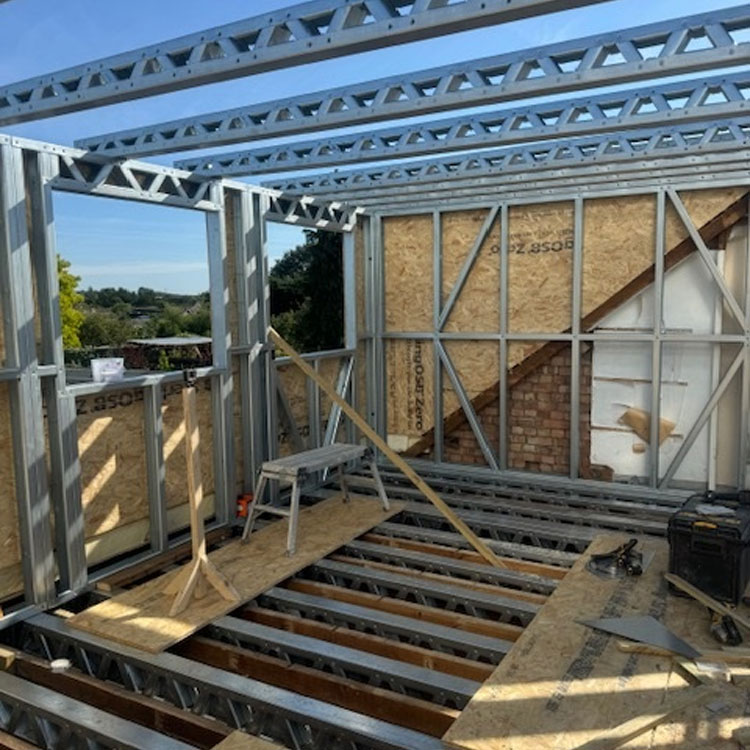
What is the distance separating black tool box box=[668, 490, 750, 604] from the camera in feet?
12.3

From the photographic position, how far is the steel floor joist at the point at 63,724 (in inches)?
110

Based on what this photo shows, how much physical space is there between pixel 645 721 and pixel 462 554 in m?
2.19

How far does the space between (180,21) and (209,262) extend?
2.57 meters

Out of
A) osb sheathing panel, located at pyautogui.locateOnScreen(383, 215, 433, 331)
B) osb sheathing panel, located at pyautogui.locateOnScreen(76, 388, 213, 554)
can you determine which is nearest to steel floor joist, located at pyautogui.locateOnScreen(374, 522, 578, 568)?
osb sheathing panel, located at pyautogui.locateOnScreen(76, 388, 213, 554)

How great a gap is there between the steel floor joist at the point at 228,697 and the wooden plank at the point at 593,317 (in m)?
4.70

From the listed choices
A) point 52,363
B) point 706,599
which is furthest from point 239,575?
point 706,599

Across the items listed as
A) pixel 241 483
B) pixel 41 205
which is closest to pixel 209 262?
pixel 41 205

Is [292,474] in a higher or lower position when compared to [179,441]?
lower

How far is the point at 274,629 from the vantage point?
369 centimetres

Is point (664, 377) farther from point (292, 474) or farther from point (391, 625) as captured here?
point (391, 625)

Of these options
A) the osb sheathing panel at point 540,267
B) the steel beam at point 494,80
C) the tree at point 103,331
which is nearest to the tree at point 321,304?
the osb sheathing panel at point 540,267

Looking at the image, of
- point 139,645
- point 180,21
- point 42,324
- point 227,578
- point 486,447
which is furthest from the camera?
point 486,447

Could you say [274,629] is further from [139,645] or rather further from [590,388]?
[590,388]

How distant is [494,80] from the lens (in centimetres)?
338
